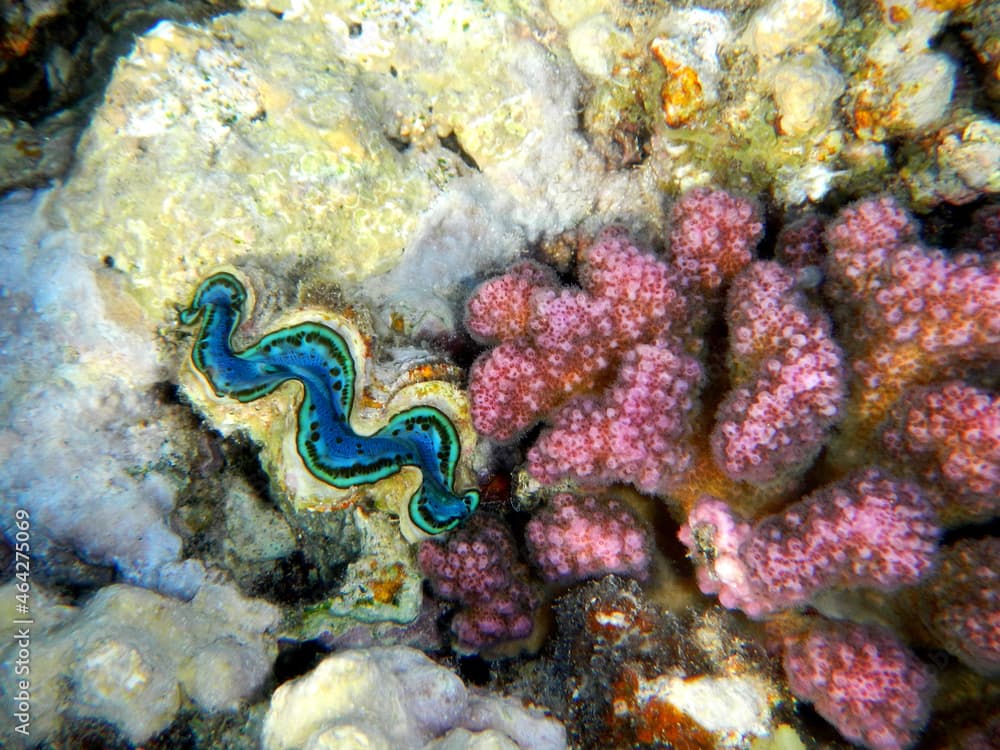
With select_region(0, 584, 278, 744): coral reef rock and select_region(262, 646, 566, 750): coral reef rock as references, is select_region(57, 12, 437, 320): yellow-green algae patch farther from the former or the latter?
select_region(262, 646, 566, 750): coral reef rock

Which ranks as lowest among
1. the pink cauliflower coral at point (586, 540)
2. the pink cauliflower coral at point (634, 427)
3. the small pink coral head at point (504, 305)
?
the pink cauliflower coral at point (586, 540)

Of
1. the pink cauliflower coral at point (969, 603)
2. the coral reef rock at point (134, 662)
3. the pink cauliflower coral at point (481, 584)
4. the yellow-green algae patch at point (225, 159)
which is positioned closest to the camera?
the pink cauliflower coral at point (969, 603)

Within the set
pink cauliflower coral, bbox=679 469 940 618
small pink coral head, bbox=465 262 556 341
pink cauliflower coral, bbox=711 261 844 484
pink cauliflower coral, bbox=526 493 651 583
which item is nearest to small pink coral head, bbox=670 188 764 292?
pink cauliflower coral, bbox=711 261 844 484

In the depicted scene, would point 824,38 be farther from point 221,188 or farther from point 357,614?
point 357,614

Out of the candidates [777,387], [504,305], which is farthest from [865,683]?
[504,305]

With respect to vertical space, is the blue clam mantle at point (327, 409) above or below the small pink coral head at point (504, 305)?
below

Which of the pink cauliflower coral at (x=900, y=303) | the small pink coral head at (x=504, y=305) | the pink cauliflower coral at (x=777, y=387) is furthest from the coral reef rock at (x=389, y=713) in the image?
the pink cauliflower coral at (x=900, y=303)

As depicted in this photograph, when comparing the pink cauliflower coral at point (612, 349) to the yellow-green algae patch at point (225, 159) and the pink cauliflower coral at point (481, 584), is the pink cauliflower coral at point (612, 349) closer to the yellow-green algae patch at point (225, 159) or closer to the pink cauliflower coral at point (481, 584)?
the pink cauliflower coral at point (481, 584)
